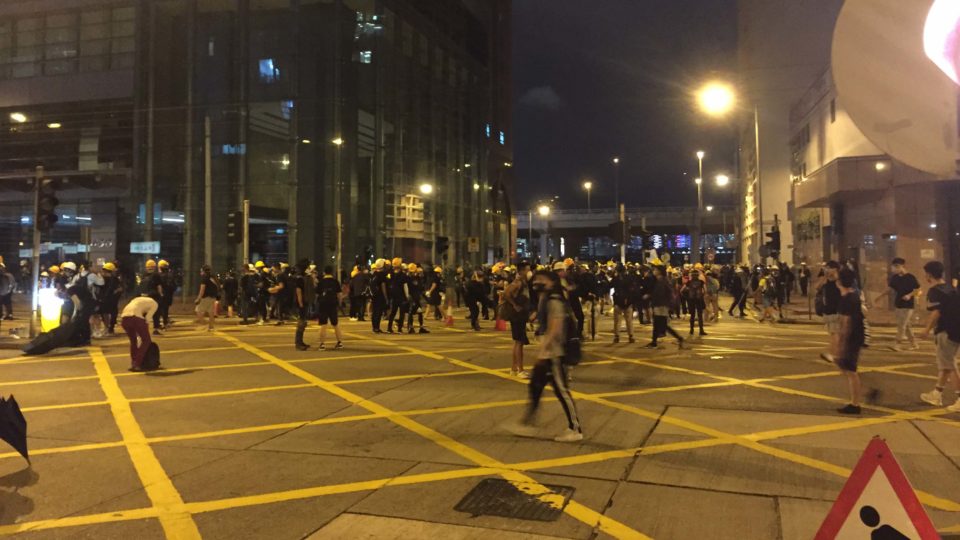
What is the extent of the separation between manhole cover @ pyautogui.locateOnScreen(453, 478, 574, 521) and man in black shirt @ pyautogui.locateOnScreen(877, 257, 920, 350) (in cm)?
1063

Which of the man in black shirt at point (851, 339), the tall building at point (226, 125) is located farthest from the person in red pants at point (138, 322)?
the tall building at point (226, 125)

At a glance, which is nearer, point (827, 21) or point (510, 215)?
point (827, 21)

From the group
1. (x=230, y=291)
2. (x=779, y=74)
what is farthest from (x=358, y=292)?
(x=779, y=74)

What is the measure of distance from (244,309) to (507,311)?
12.0 meters

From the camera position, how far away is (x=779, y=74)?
165 ft

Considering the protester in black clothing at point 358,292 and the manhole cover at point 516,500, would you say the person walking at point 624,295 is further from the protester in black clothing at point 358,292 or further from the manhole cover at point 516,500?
the manhole cover at point 516,500

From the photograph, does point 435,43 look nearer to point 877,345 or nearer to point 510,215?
point 510,215

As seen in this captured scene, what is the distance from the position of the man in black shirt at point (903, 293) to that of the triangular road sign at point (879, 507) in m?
11.4

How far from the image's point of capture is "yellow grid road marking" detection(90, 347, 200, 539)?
14.5 ft

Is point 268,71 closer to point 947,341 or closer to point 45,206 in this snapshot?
point 45,206

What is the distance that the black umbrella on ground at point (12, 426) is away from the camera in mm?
5477

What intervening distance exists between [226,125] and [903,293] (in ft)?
89.2

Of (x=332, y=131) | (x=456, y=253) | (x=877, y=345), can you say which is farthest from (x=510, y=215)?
(x=877, y=345)

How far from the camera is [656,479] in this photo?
17.3 feet
